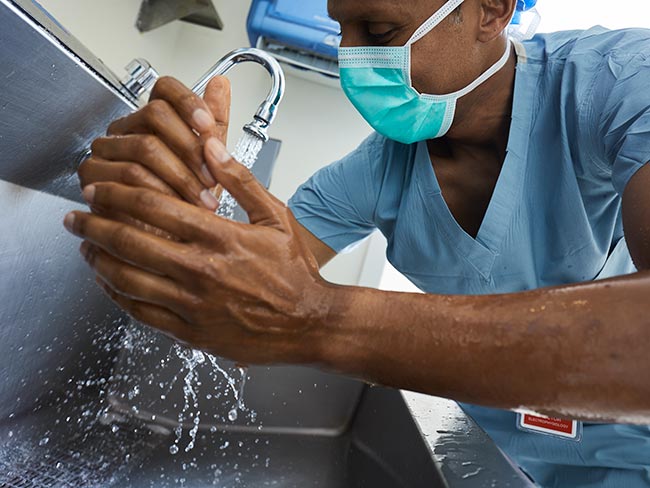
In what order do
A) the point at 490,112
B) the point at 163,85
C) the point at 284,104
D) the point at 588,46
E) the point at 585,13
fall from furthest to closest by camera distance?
the point at 284,104, the point at 585,13, the point at 490,112, the point at 588,46, the point at 163,85

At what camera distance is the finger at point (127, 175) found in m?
0.45

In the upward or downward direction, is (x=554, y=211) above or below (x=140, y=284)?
below

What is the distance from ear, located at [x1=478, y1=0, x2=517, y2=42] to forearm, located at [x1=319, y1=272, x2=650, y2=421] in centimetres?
61

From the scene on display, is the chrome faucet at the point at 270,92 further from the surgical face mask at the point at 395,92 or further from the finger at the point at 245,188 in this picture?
the finger at the point at 245,188

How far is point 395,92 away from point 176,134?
1.80 feet

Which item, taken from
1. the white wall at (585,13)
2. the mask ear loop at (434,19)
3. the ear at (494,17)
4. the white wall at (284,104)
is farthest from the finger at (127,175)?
the white wall at (585,13)

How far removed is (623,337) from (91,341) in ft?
2.85

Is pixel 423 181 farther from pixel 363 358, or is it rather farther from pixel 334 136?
pixel 334 136

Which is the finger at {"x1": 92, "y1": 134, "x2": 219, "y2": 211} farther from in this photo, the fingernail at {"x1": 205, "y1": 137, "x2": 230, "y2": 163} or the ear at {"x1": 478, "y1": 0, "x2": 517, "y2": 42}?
the ear at {"x1": 478, "y1": 0, "x2": 517, "y2": 42}

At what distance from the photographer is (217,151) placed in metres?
0.46

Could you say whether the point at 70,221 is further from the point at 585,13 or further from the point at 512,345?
the point at 585,13

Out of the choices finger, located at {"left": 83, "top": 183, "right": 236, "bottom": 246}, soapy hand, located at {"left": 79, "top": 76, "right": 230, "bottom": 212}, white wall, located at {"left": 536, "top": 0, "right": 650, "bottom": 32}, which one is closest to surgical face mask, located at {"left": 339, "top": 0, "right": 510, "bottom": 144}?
soapy hand, located at {"left": 79, "top": 76, "right": 230, "bottom": 212}

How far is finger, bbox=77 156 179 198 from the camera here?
1.48ft

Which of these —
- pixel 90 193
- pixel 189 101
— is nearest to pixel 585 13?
pixel 189 101
